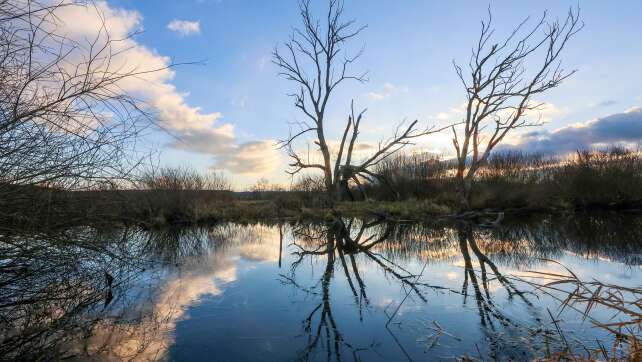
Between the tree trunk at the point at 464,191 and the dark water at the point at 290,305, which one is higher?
the tree trunk at the point at 464,191

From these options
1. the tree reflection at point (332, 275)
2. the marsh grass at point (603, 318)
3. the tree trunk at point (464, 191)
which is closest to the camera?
the marsh grass at point (603, 318)

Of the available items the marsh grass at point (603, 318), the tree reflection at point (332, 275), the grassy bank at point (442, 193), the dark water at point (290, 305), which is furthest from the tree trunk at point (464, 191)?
the marsh grass at point (603, 318)

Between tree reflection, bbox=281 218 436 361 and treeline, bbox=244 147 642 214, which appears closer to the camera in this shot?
tree reflection, bbox=281 218 436 361

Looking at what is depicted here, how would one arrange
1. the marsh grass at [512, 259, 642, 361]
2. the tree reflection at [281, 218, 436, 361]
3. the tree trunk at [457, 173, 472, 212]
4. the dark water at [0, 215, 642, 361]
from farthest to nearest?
the tree trunk at [457, 173, 472, 212]
the tree reflection at [281, 218, 436, 361]
the dark water at [0, 215, 642, 361]
the marsh grass at [512, 259, 642, 361]

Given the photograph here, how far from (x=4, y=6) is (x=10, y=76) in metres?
0.59

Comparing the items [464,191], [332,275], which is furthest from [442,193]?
[332,275]

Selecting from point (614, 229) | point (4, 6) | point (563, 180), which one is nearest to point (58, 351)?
point (4, 6)

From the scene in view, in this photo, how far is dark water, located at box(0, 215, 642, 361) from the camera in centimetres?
313

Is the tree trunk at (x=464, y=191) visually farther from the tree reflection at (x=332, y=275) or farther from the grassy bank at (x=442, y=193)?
the tree reflection at (x=332, y=275)

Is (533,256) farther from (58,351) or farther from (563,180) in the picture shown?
(563,180)

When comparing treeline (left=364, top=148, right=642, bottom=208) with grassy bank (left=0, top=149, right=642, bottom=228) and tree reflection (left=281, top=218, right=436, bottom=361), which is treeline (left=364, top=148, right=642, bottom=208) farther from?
tree reflection (left=281, top=218, right=436, bottom=361)

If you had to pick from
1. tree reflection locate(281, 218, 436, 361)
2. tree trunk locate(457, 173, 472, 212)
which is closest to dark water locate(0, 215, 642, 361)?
tree reflection locate(281, 218, 436, 361)

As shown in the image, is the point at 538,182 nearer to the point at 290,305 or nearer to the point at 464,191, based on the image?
the point at 464,191

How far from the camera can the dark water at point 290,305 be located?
3133mm
